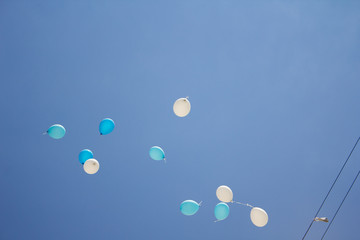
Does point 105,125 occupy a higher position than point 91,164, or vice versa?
point 105,125

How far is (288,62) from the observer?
5816 mm

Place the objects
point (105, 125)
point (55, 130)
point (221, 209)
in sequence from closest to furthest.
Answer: point (221, 209) → point (105, 125) → point (55, 130)

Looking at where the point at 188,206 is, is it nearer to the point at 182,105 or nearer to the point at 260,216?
the point at 260,216

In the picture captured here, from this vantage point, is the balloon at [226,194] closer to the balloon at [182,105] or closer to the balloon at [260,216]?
the balloon at [260,216]

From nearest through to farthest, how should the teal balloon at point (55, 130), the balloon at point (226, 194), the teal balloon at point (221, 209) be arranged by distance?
the teal balloon at point (221, 209) < the balloon at point (226, 194) < the teal balloon at point (55, 130)

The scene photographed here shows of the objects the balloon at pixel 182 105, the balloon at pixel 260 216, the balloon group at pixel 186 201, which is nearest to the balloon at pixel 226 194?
the balloon group at pixel 186 201

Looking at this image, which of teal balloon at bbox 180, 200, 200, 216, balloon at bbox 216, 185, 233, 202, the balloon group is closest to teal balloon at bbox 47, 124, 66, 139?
the balloon group

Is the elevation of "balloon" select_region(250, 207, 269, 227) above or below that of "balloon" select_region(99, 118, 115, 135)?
below

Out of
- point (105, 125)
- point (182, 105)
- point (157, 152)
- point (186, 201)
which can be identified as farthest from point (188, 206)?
point (105, 125)

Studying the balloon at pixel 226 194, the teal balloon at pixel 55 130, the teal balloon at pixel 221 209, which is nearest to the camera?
the teal balloon at pixel 221 209

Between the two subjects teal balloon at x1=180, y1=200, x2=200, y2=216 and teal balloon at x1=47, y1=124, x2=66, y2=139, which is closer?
teal balloon at x1=180, y1=200, x2=200, y2=216

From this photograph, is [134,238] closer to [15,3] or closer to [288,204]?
[288,204]

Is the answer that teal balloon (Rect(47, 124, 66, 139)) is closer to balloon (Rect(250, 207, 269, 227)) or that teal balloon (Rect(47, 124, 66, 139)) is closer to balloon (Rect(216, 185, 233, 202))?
balloon (Rect(216, 185, 233, 202))

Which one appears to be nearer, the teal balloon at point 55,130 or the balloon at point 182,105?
the balloon at point 182,105
